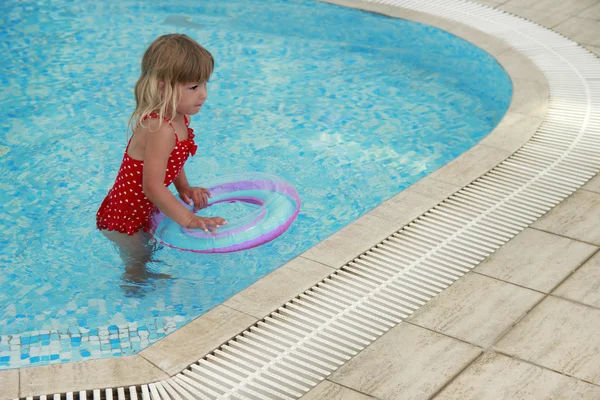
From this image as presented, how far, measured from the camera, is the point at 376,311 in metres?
3.75

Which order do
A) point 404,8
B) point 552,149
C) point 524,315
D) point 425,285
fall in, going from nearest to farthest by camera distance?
point 524,315
point 425,285
point 552,149
point 404,8

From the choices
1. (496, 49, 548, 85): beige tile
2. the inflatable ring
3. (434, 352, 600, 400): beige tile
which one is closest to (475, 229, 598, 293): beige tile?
(434, 352, 600, 400): beige tile

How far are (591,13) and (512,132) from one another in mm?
3251

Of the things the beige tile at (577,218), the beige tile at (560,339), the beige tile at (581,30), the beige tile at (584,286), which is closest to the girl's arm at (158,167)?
the beige tile at (560,339)

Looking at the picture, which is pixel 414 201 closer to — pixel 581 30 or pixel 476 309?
pixel 476 309

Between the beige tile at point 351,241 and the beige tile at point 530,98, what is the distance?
2.07m

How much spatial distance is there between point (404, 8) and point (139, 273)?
504 centimetres

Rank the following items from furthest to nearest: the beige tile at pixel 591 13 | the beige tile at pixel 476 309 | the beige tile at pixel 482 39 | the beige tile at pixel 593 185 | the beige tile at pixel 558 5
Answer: the beige tile at pixel 558 5 → the beige tile at pixel 591 13 → the beige tile at pixel 482 39 → the beige tile at pixel 593 185 → the beige tile at pixel 476 309

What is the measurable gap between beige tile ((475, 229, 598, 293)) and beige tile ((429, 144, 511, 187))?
689 millimetres

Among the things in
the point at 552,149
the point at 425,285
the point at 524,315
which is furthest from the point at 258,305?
the point at 552,149

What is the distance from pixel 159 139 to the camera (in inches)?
146

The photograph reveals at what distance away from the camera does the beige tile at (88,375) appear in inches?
125

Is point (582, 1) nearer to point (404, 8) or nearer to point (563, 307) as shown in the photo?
point (404, 8)

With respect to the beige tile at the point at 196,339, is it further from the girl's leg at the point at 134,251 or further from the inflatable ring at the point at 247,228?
the girl's leg at the point at 134,251
